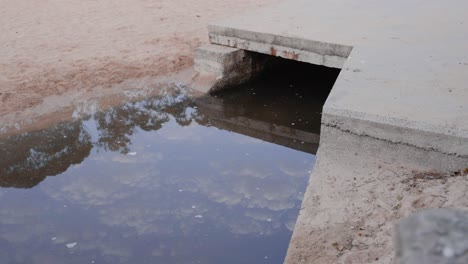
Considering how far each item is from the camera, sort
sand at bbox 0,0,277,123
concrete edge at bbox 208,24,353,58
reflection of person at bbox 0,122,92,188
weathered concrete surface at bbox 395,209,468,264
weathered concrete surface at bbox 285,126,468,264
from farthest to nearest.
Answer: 1. sand at bbox 0,0,277,123
2. concrete edge at bbox 208,24,353,58
3. reflection of person at bbox 0,122,92,188
4. weathered concrete surface at bbox 285,126,468,264
5. weathered concrete surface at bbox 395,209,468,264

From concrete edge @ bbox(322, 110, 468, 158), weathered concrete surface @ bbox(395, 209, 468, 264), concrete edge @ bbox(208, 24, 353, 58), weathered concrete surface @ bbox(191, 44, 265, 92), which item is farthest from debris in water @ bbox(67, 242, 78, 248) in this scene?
concrete edge @ bbox(208, 24, 353, 58)

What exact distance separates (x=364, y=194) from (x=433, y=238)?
2.76 meters

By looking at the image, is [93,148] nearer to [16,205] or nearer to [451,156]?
[16,205]

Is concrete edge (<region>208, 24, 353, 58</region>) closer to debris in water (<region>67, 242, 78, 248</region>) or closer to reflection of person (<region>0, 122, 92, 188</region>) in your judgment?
reflection of person (<region>0, 122, 92, 188</region>)

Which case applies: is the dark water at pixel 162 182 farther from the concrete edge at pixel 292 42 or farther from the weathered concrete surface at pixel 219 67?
the concrete edge at pixel 292 42

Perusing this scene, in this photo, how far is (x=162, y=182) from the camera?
4590 millimetres

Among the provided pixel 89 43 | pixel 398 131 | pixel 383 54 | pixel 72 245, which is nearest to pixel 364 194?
pixel 398 131

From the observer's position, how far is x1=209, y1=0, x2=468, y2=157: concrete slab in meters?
3.65

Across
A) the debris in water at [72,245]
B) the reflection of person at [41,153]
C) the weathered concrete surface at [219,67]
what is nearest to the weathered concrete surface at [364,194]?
the debris in water at [72,245]

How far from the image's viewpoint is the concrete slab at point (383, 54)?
365 centimetres

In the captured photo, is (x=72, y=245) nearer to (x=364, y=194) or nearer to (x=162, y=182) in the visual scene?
(x=162, y=182)

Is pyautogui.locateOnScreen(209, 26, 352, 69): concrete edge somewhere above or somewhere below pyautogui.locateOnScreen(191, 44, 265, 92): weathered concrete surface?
above

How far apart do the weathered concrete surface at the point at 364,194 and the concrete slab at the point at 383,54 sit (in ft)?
0.47

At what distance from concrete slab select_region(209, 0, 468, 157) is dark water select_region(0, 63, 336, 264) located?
3.18ft
